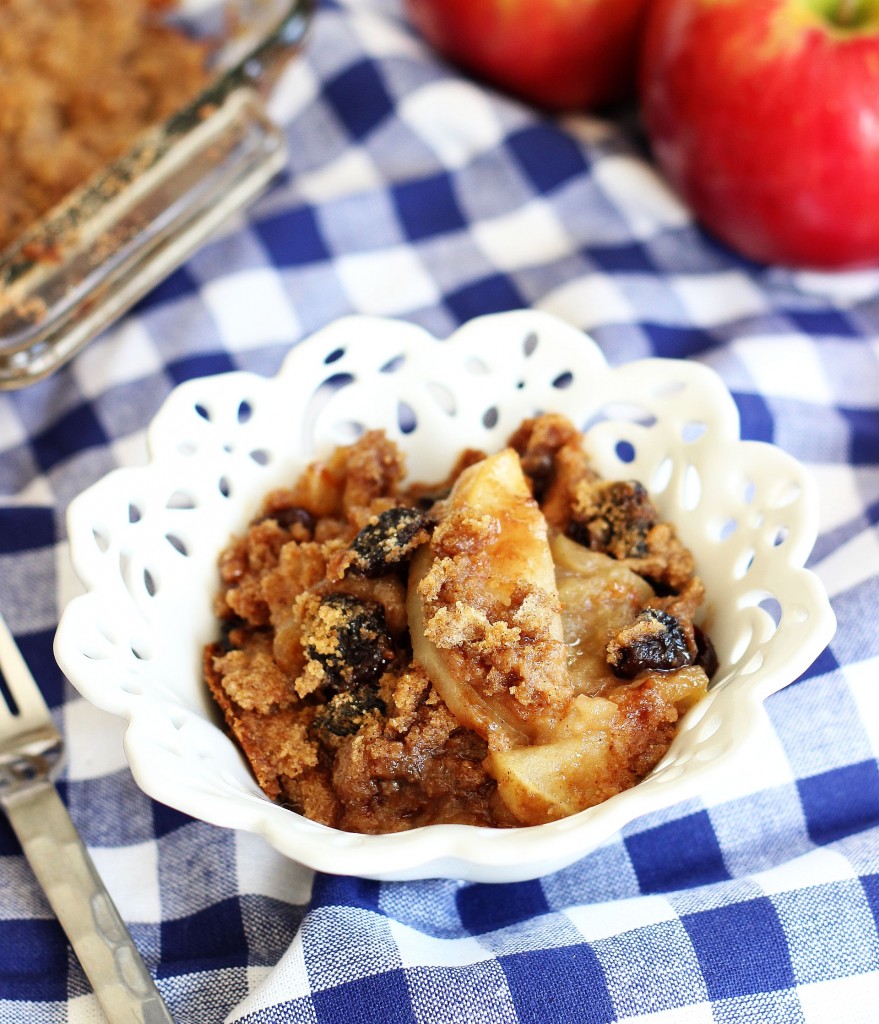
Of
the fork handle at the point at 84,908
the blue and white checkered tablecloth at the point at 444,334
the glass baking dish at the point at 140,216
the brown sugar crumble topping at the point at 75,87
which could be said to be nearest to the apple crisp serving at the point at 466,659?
the blue and white checkered tablecloth at the point at 444,334

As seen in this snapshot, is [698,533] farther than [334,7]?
No

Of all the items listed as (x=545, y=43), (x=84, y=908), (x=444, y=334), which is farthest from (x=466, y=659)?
(x=545, y=43)

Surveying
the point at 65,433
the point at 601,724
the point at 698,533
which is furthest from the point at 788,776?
the point at 65,433

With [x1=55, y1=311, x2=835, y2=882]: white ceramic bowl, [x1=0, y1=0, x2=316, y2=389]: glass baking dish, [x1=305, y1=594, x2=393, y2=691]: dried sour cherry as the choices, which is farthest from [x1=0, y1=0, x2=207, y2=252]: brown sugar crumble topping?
[x1=305, y1=594, x2=393, y2=691]: dried sour cherry

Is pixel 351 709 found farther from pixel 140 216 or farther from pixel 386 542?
pixel 140 216

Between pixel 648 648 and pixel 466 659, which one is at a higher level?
pixel 466 659

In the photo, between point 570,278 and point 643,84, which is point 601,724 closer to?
point 570,278

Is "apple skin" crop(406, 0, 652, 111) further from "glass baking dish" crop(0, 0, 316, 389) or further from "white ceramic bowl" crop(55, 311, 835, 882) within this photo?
"white ceramic bowl" crop(55, 311, 835, 882)
